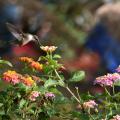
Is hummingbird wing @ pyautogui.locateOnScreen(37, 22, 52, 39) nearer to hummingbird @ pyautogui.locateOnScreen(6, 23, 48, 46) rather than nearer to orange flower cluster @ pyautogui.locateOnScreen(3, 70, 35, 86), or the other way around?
hummingbird @ pyautogui.locateOnScreen(6, 23, 48, 46)

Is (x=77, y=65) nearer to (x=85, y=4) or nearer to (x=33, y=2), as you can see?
(x=33, y=2)

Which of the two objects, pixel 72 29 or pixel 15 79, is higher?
pixel 72 29

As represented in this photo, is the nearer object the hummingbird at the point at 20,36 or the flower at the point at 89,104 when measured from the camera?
the flower at the point at 89,104

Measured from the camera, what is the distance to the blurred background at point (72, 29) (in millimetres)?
6633

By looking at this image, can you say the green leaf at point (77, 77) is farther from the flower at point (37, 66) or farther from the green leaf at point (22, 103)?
the green leaf at point (22, 103)

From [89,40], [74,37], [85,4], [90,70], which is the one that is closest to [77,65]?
[90,70]

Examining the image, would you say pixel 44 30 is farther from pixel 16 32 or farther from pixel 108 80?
pixel 108 80

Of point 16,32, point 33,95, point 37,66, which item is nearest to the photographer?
point 33,95

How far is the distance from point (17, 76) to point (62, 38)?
705 centimetres

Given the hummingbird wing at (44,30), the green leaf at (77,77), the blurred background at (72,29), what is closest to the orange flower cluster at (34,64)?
the green leaf at (77,77)

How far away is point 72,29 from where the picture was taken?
9.78 m

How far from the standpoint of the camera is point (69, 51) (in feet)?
28.5

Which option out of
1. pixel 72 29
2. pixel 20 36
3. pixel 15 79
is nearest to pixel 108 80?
pixel 15 79

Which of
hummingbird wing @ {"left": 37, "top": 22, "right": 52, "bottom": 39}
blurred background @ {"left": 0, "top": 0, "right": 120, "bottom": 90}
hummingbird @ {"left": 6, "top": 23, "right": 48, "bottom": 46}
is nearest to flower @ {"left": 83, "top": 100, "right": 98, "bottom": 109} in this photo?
hummingbird @ {"left": 6, "top": 23, "right": 48, "bottom": 46}
